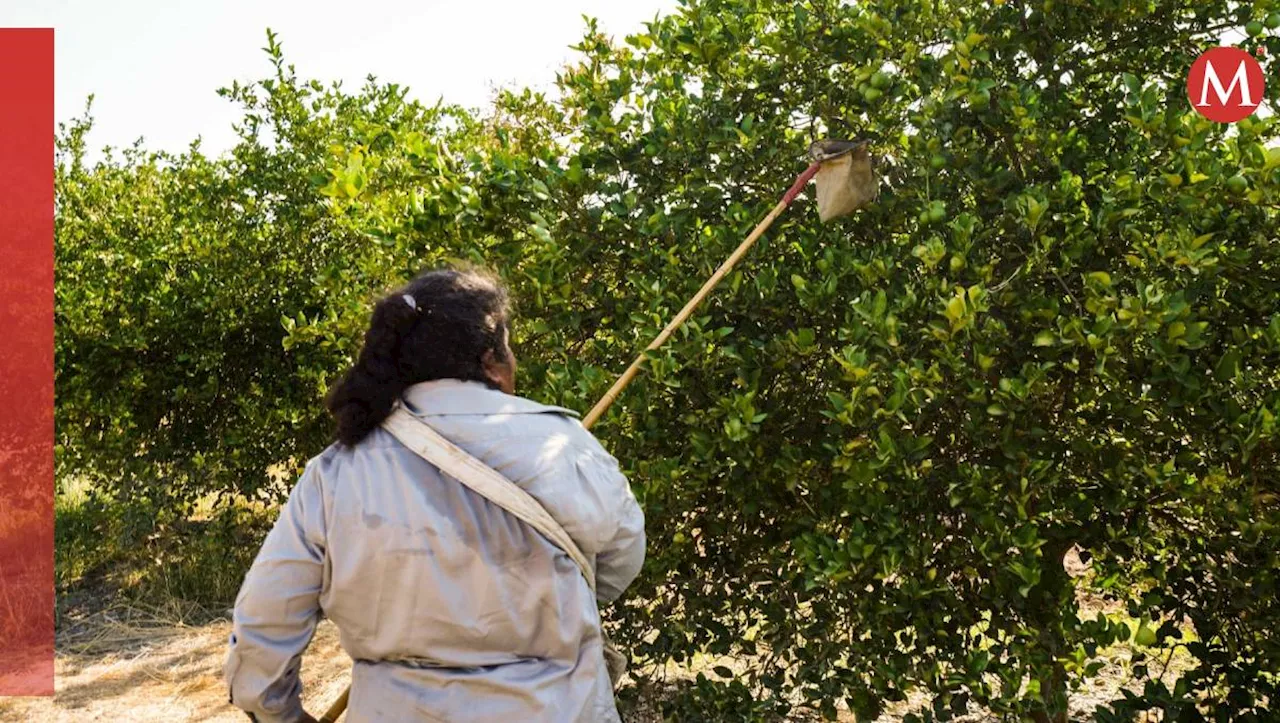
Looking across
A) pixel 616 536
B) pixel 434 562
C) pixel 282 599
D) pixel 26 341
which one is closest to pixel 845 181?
pixel 616 536

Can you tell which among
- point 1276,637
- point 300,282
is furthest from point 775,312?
point 300,282

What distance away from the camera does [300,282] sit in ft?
23.9

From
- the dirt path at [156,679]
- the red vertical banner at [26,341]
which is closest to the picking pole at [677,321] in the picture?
the dirt path at [156,679]

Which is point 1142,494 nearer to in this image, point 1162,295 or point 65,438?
point 1162,295

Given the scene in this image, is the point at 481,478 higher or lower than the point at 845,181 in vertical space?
lower

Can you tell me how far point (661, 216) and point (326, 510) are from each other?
1681 millimetres

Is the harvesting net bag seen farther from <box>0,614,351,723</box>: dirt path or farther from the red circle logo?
<box>0,614,351,723</box>: dirt path

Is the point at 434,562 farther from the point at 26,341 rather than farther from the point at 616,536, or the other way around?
the point at 26,341

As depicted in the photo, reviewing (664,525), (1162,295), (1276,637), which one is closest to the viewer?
(1162,295)

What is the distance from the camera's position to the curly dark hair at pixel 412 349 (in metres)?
2.29

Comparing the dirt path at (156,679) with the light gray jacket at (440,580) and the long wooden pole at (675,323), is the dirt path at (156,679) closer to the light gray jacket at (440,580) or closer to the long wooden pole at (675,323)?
the long wooden pole at (675,323)

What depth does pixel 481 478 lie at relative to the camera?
2.18 metres

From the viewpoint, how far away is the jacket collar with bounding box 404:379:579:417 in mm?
2266

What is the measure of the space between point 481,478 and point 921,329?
149cm
